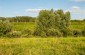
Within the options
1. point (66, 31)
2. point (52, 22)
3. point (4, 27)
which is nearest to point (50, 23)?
point (52, 22)

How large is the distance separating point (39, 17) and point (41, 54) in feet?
68.3

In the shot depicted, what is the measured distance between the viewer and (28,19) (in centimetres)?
8744

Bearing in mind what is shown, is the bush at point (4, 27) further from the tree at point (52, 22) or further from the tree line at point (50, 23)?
the tree at point (52, 22)

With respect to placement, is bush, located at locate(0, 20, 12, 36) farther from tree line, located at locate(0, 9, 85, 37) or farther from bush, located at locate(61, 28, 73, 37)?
bush, located at locate(61, 28, 73, 37)

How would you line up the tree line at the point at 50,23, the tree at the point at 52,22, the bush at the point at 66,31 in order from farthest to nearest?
the bush at the point at 66,31 → the tree at the point at 52,22 → the tree line at the point at 50,23

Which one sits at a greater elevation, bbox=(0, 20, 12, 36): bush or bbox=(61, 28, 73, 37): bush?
bbox=(0, 20, 12, 36): bush

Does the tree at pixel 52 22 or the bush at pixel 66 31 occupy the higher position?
the tree at pixel 52 22

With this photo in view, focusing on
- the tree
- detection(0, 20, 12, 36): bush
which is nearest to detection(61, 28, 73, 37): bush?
the tree

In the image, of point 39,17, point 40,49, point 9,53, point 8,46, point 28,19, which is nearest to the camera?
point 9,53

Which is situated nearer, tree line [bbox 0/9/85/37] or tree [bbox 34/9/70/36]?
tree line [bbox 0/9/85/37]

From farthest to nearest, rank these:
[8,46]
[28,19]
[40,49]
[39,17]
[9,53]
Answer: [28,19] → [39,17] → [8,46] → [40,49] → [9,53]

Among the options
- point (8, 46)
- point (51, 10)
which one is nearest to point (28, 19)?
point (51, 10)

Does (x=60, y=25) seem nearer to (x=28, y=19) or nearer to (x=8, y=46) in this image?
(x=8, y=46)

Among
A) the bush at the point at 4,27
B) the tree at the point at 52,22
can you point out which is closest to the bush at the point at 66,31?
the tree at the point at 52,22
